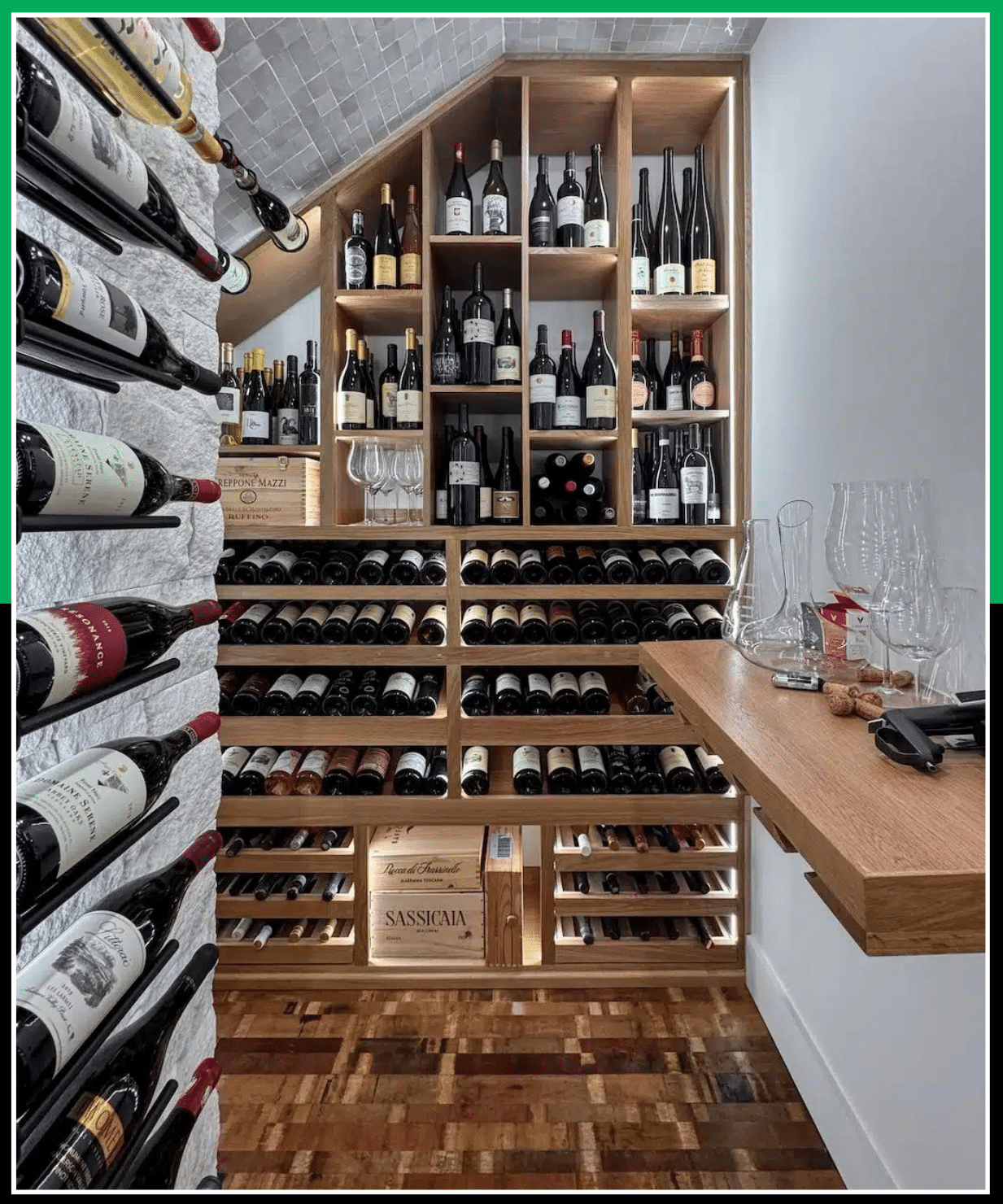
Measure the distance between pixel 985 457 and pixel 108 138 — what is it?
107 cm

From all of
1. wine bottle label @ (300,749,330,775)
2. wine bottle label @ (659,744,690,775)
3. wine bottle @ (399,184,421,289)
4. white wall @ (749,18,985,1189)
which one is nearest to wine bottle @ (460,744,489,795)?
wine bottle label @ (300,749,330,775)

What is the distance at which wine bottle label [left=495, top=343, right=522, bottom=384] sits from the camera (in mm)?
2287

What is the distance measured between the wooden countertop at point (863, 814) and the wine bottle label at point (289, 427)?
1.78 m

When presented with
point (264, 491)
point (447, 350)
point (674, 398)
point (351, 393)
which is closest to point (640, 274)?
point (674, 398)

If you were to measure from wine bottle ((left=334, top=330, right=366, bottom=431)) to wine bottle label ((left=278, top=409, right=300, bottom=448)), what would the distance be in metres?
0.20

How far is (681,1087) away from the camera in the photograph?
5.92 ft

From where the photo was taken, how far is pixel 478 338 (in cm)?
230

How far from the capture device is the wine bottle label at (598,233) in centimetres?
224

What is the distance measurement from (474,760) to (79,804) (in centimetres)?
166

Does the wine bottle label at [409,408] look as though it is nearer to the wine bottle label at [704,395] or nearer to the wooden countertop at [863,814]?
the wine bottle label at [704,395]

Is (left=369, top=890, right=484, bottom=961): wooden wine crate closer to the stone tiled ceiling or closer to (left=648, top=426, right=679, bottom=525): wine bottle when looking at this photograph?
(left=648, top=426, right=679, bottom=525): wine bottle

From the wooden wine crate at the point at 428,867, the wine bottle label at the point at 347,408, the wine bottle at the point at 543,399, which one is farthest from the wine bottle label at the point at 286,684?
the wine bottle at the point at 543,399

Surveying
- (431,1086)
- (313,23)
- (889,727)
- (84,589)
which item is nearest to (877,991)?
(889,727)

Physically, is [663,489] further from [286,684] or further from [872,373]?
[286,684]
